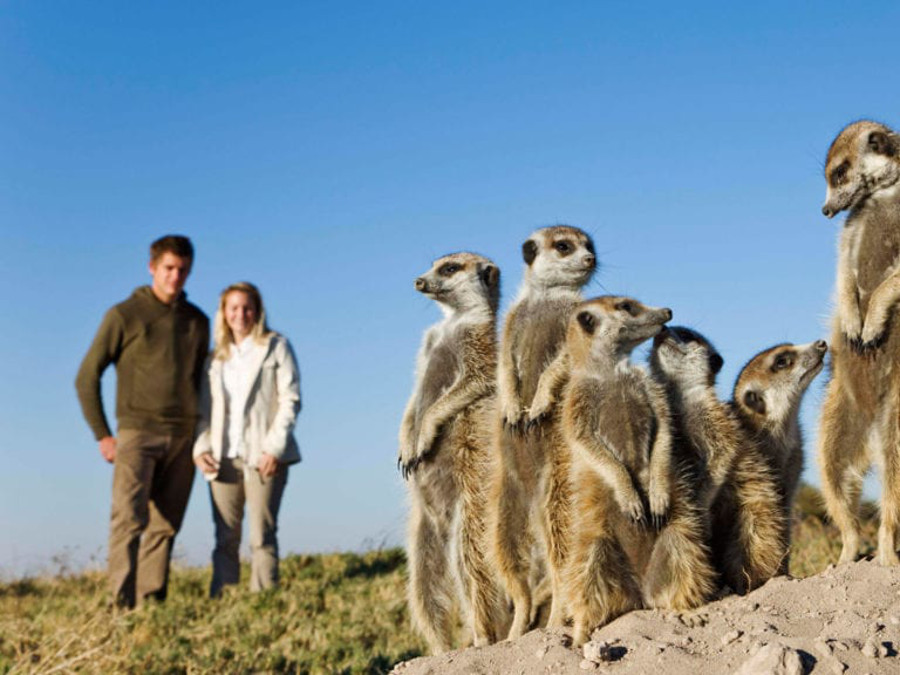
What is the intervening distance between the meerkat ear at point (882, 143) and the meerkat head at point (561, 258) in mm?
1346

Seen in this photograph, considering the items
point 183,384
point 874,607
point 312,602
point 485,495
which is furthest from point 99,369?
point 874,607

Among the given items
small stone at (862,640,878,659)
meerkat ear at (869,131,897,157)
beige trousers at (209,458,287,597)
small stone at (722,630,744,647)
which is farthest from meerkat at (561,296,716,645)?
beige trousers at (209,458,287,597)

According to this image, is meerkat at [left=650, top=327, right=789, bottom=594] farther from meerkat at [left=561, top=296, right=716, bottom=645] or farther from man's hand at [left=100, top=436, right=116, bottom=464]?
man's hand at [left=100, top=436, right=116, bottom=464]

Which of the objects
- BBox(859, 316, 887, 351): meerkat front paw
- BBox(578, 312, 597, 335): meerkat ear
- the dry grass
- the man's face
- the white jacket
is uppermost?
the man's face

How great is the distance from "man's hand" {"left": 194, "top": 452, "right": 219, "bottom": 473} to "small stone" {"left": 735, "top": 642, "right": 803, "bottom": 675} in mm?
6387

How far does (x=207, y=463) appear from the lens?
9234mm

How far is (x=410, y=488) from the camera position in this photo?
Answer: 5.58m

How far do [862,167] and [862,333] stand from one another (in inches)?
29.7

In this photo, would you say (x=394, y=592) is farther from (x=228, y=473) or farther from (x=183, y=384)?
(x=183, y=384)

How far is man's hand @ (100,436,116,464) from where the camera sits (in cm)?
938

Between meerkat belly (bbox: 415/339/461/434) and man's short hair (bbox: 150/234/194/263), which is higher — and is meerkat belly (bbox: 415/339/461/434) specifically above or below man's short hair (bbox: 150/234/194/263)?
below

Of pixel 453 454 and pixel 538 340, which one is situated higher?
pixel 538 340

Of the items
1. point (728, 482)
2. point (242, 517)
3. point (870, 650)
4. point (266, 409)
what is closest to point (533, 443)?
point (728, 482)

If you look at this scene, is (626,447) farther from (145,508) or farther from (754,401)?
(145,508)
